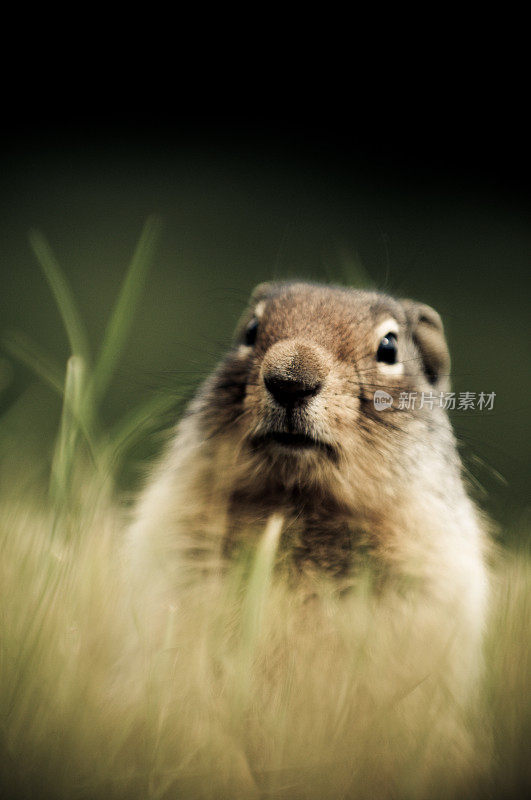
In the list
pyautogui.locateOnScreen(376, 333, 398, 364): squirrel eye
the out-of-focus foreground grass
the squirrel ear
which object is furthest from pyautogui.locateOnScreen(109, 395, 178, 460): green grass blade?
the squirrel ear

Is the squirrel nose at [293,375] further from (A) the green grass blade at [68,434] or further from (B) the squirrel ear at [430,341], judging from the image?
(B) the squirrel ear at [430,341]

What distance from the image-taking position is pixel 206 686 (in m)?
0.64

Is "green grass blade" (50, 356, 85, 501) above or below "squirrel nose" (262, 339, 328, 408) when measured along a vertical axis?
below

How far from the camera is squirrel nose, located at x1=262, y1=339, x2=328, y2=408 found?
78 centimetres

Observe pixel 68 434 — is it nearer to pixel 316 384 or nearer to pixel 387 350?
pixel 316 384

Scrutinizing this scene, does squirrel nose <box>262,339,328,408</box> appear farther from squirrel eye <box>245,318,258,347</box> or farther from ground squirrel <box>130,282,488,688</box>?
squirrel eye <box>245,318,258,347</box>

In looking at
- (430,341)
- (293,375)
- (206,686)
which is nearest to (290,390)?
(293,375)

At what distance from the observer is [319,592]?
771 mm

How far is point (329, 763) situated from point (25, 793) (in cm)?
26

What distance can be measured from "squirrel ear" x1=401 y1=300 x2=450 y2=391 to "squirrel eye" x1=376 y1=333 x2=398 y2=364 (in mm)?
194

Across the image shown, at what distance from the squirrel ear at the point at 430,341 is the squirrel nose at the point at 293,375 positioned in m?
0.44

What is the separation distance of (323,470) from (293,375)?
13cm

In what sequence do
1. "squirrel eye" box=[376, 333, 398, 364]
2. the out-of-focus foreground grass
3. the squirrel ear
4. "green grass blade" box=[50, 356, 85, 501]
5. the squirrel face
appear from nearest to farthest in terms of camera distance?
the out-of-focus foreground grass, "green grass blade" box=[50, 356, 85, 501], the squirrel face, "squirrel eye" box=[376, 333, 398, 364], the squirrel ear

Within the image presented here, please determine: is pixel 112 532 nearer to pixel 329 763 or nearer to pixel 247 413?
pixel 247 413
